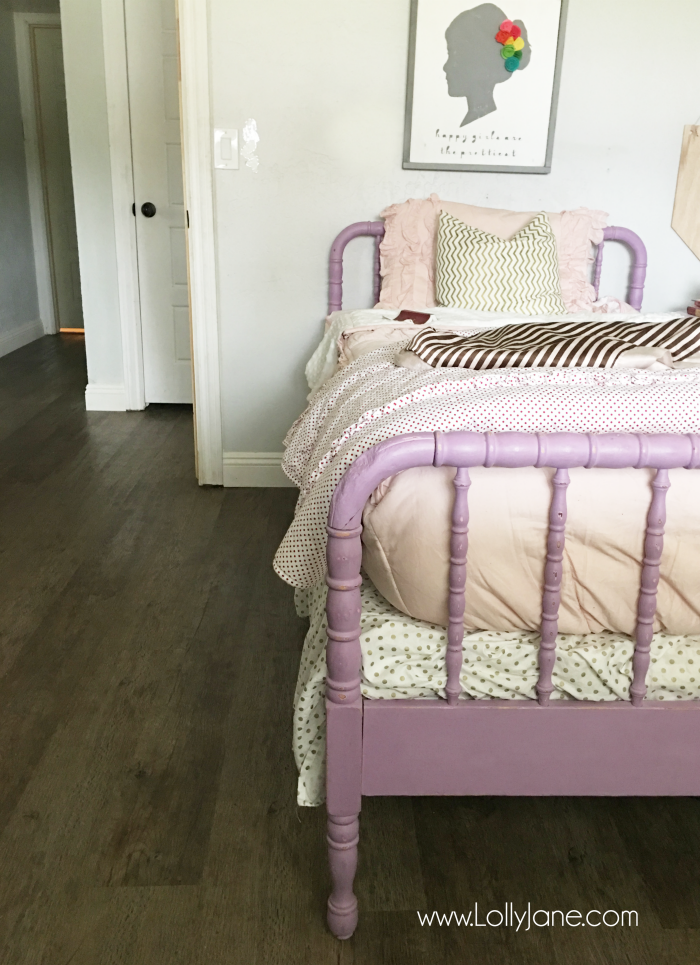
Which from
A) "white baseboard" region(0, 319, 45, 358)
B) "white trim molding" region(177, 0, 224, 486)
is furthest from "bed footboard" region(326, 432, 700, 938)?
"white baseboard" region(0, 319, 45, 358)

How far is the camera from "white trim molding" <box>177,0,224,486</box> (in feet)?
9.18

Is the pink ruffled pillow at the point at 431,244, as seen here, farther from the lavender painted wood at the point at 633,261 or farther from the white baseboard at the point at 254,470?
the white baseboard at the point at 254,470

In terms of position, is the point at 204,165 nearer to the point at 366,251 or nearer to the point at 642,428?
the point at 366,251

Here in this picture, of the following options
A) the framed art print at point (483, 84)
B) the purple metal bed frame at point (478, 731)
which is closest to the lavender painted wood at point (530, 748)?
the purple metal bed frame at point (478, 731)

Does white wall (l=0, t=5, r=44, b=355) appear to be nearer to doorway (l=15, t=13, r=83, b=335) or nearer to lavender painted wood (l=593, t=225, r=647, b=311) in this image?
doorway (l=15, t=13, r=83, b=335)

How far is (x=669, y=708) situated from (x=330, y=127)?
2.34 meters

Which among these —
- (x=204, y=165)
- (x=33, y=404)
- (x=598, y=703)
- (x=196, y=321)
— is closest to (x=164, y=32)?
(x=204, y=165)

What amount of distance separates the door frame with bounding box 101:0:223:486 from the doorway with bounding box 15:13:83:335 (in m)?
2.22

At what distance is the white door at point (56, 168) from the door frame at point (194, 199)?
2142 millimetres

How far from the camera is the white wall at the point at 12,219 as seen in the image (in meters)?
5.51

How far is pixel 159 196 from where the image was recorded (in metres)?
4.04

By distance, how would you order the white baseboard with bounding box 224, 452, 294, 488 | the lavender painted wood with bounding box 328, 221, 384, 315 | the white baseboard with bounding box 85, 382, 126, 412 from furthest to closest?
1. the white baseboard with bounding box 85, 382, 126, 412
2. the white baseboard with bounding box 224, 452, 294, 488
3. the lavender painted wood with bounding box 328, 221, 384, 315

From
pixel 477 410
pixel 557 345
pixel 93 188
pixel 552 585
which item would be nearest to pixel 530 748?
pixel 552 585

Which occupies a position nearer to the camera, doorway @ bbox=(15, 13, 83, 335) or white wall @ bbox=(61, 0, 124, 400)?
white wall @ bbox=(61, 0, 124, 400)
